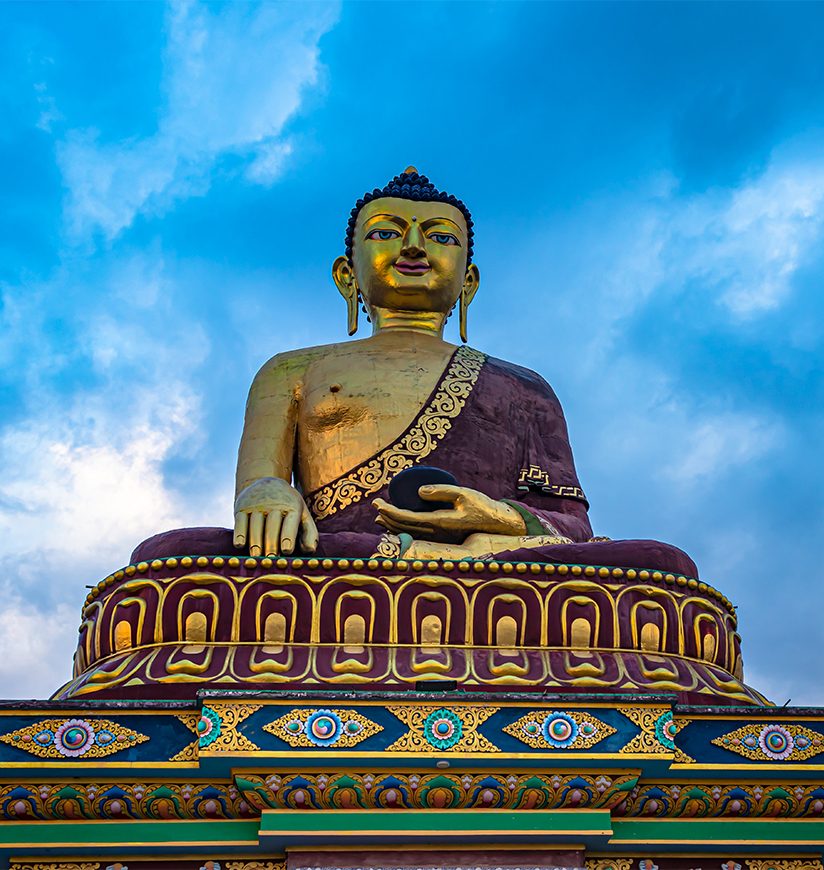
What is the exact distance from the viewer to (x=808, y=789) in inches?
179

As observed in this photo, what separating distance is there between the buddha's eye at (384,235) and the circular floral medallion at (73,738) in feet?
13.4

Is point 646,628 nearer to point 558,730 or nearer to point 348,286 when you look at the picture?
point 558,730

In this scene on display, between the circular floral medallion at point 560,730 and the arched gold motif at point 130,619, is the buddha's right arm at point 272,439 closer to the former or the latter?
the arched gold motif at point 130,619

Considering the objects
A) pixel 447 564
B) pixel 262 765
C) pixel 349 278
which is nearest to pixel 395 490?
pixel 447 564

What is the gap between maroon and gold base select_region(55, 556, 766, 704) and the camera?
478 centimetres

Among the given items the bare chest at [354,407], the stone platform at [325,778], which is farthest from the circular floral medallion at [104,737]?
the bare chest at [354,407]

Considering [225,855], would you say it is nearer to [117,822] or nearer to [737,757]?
[117,822]

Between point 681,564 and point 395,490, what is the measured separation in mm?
1312

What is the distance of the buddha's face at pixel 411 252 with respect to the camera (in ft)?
25.1

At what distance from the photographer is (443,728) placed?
4297 millimetres

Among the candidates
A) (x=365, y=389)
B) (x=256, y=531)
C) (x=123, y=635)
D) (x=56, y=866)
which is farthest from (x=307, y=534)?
(x=365, y=389)

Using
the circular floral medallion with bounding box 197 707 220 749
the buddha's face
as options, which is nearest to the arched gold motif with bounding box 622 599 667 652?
the circular floral medallion with bounding box 197 707 220 749

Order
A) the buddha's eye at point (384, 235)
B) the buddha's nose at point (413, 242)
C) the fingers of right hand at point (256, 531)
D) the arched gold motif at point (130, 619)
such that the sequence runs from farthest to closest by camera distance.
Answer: the buddha's eye at point (384, 235), the buddha's nose at point (413, 242), the fingers of right hand at point (256, 531), the arched gold motif at point (130, 619)

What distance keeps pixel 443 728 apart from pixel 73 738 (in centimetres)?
124
